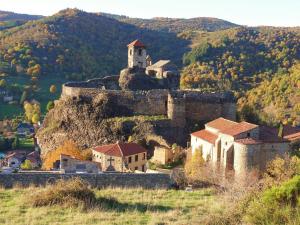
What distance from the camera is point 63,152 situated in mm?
36656

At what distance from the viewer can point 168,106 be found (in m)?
37.0

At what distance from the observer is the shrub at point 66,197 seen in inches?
505

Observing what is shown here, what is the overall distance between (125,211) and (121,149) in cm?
1991

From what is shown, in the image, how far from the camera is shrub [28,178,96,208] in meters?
12.8

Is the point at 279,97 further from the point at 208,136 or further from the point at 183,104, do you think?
the point at 208,136

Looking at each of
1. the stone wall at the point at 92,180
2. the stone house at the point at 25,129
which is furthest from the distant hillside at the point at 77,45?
the stone wall at the point at 92,180

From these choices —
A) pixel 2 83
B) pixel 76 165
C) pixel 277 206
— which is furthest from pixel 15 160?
pixel 277 206

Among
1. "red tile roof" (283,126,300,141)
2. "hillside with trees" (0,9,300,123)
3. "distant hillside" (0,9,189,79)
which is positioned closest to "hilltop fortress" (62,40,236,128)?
"red tile roof" (283,126,300,141)

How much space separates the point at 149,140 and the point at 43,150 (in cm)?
1083

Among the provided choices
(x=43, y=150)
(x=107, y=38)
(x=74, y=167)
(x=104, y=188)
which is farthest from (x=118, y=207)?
(x=107, y=38)

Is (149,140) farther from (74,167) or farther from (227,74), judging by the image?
(227,74)

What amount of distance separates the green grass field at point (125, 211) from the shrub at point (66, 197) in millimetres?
242

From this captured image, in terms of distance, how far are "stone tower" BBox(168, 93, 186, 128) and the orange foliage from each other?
7053 millimetres

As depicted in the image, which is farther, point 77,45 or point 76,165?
point 77,45
